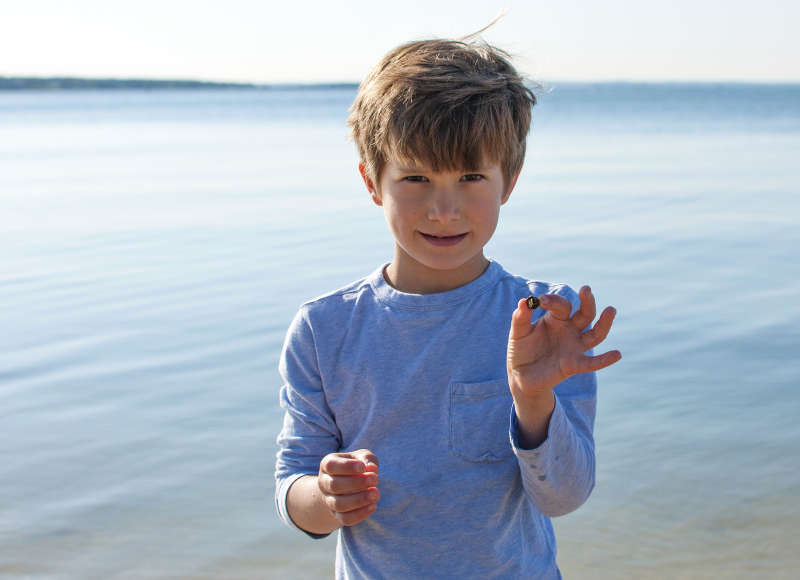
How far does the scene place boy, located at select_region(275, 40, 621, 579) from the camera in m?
1.96

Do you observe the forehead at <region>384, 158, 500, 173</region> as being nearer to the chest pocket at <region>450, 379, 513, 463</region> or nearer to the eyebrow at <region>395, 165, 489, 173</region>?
the eyebrow at <region>395, 165, 489, 173</region>

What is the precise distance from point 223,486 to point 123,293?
4460 mm

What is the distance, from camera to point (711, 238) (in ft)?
35.8

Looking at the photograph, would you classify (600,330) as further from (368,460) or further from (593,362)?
(368,460)

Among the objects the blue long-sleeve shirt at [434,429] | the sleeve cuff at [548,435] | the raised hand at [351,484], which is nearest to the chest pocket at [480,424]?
the blue long-sleeve shirt at [434,429]

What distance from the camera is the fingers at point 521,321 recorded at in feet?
5.63

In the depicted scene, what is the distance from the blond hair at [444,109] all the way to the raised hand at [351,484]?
A: 0.68 metres

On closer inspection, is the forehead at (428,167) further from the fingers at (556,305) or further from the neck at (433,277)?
the fingers at (556,305)

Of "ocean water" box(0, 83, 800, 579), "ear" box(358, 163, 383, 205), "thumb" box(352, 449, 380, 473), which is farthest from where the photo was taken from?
"ocean water" box(0, 83, 800, 579)

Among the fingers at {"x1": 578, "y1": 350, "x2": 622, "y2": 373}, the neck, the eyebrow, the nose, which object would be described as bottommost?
the fingers at {"x1": 578, "y1": 350, "x2": 622, "y2": 373}

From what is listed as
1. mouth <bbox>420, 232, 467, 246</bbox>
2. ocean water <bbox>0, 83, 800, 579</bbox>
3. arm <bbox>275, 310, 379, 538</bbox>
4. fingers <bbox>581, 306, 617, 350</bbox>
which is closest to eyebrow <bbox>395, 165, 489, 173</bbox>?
Answer: mouth <bbox>420, 232, 467, 246</bbox>

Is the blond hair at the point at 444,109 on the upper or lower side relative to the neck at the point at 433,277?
upper

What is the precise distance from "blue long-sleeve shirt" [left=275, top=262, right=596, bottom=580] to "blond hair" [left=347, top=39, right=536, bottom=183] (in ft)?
0.98

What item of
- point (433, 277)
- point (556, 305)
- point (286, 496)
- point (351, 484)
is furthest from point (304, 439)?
point (556, 305)
